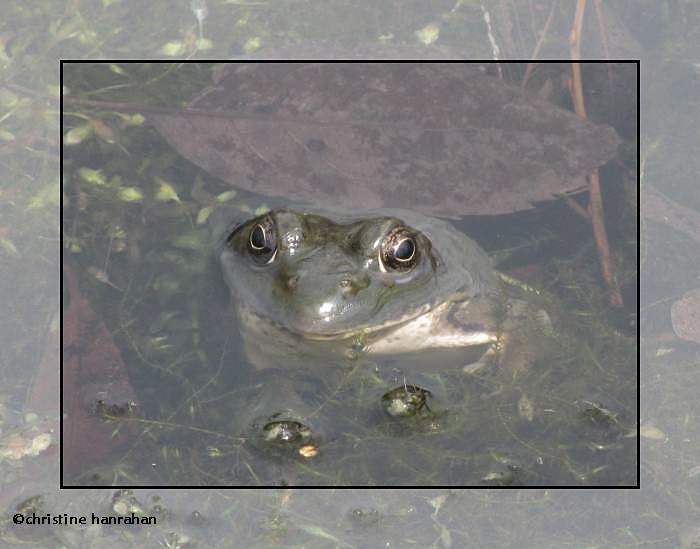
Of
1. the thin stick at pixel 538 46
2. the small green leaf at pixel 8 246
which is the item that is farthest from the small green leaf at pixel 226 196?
the thin stick at pixel 538 46

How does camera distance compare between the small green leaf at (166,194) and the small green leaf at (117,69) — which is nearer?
the small green leaf at (166,194)

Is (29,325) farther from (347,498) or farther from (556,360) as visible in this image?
(556,360)

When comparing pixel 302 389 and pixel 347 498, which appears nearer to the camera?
→ pixel 347 498

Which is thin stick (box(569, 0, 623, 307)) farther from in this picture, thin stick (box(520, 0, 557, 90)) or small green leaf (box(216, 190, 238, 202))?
small green leaf (box(216, 190, 238, 202))

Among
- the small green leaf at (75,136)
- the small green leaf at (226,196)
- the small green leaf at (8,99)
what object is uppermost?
the small green leaf at (8,99)

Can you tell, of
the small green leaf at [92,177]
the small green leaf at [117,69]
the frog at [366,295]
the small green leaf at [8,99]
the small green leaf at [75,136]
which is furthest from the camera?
the small green leaf at [117,69]

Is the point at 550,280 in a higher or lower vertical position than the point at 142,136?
lower

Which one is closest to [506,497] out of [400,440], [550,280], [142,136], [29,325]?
[400,440]

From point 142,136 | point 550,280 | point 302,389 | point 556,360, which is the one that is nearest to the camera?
point 302,389

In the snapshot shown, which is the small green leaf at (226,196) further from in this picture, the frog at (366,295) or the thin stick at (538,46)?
the thin stick at (538,46)
